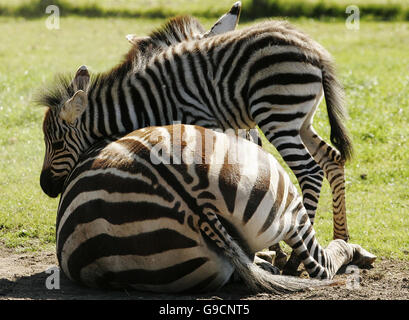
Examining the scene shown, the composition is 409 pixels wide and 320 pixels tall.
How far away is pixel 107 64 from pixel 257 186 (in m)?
11.1

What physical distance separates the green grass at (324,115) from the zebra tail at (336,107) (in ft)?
3.37

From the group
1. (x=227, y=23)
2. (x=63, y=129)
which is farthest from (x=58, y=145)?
(x=227, y=23)

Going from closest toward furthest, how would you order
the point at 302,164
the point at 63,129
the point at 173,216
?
the point at 173,216 → the point at 63,129 → the point at 302,164

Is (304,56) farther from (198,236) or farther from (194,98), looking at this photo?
(198,236)

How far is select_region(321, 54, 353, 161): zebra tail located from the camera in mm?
7160

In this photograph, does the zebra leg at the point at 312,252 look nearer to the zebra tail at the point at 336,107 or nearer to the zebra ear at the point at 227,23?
the zebra tail at the point at 336,107

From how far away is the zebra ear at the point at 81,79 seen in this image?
6.71 m

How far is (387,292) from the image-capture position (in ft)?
19.0

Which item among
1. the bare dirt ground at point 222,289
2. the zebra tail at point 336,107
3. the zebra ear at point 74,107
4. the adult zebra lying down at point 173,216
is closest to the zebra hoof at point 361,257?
the bare dirt ground at point 222,289

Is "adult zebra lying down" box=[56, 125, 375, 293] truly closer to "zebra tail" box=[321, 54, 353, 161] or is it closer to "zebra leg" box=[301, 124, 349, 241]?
"zebra tail" box=[321, 54, 353, 161]

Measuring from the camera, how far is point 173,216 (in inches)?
211

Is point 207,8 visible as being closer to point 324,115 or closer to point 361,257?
point 324,115

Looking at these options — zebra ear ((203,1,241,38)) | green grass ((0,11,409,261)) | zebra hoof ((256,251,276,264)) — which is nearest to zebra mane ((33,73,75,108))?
green grass ((0,11,409,261))

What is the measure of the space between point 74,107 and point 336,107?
8.77 ft
